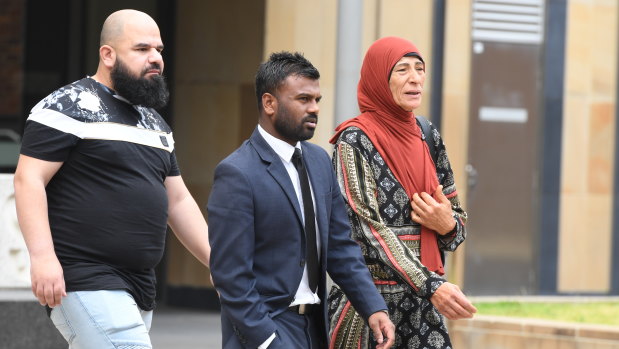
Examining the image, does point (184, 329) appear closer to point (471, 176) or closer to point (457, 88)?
point (471, 176)

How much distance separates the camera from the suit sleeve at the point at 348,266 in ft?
15.4

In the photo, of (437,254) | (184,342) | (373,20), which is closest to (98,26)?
(373,20)

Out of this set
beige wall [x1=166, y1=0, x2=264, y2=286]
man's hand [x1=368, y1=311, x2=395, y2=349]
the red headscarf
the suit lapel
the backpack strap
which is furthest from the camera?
beige wall [x1=166, y1=0, x2=264, y2=286]

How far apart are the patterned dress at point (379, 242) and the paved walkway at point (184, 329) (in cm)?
589

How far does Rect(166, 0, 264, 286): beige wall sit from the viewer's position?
44.2ft

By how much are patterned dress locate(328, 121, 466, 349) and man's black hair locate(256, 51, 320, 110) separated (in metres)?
0.70

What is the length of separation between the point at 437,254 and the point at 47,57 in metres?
9.33

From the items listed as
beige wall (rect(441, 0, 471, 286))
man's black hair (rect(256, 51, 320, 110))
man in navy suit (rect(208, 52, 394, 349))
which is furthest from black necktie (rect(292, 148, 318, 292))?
beige wall (rect(441, 0, 471, 286))

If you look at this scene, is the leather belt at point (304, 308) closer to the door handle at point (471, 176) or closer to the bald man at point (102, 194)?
the bald man at point (102, 194)

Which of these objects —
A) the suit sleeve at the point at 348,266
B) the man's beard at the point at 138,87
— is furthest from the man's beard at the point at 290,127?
the man's beard at the point at 138,87

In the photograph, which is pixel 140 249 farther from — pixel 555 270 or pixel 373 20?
pixel 555 270

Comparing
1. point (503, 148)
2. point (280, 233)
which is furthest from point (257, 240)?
point (503, 148)

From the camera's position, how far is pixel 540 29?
14.7m

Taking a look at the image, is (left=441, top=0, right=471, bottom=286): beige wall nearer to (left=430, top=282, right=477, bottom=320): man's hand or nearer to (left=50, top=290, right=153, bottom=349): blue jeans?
(left=430, top=282, right=477, bottom=320): man's hand
